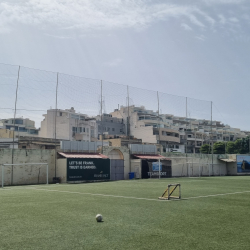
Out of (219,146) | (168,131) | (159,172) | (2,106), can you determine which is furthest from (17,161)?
(219,146)

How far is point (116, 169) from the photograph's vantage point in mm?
42656

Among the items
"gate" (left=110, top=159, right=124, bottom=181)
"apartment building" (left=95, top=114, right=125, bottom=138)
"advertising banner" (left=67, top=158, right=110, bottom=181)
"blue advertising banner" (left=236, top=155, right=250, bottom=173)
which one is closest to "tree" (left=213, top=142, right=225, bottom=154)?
"apartment building" (left=95, top=114, right=125, bottom=138)

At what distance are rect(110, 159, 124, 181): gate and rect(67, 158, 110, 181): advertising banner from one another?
227 centimetres

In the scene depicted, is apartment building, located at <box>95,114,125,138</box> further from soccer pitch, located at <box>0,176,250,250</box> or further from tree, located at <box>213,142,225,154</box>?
soccer pitch, located at <box>0,176,250,250</box>

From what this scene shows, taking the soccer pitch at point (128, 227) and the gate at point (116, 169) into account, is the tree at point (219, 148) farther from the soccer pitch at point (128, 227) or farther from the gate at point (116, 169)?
the soccer pitch at point (128, 227)

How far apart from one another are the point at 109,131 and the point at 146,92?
31.3 meters

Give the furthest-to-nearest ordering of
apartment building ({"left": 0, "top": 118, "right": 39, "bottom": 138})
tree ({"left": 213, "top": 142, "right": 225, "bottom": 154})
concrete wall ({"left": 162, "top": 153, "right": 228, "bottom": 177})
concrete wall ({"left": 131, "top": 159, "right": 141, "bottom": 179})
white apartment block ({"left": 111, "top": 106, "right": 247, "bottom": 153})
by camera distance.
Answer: tree ({"left": 213, "top": 142, "right": 225, "bottom": 154}) → white apartment block ({"left": 111, "top": 106, "right": 247, "bottom": 153}) → concrete wall ({"left": 162, "top": 153, "right": 228, "bottom": 177}) → concrete wall ({"left": 131, "top": 159, "right": 141, "bottom": 179}) → apartment building ({"left": 0, "top": 118, "right": 39, "bottom": 138})

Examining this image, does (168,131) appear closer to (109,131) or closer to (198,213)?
(109,131)

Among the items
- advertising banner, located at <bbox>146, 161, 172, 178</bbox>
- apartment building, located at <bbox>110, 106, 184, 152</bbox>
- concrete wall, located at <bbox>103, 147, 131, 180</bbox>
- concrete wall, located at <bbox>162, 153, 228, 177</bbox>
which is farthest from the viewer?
apartment building, located at <bbox>110, 106, 184, 152</bbox>

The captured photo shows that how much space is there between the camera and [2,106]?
34.6 metres

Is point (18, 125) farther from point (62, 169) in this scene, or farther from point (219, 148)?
point (219, 148)

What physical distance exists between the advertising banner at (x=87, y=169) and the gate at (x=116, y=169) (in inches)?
89.3

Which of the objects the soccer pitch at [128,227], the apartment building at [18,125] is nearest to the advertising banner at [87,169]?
the apartment building at [18,125]

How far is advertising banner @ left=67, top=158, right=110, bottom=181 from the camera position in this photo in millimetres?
36219
